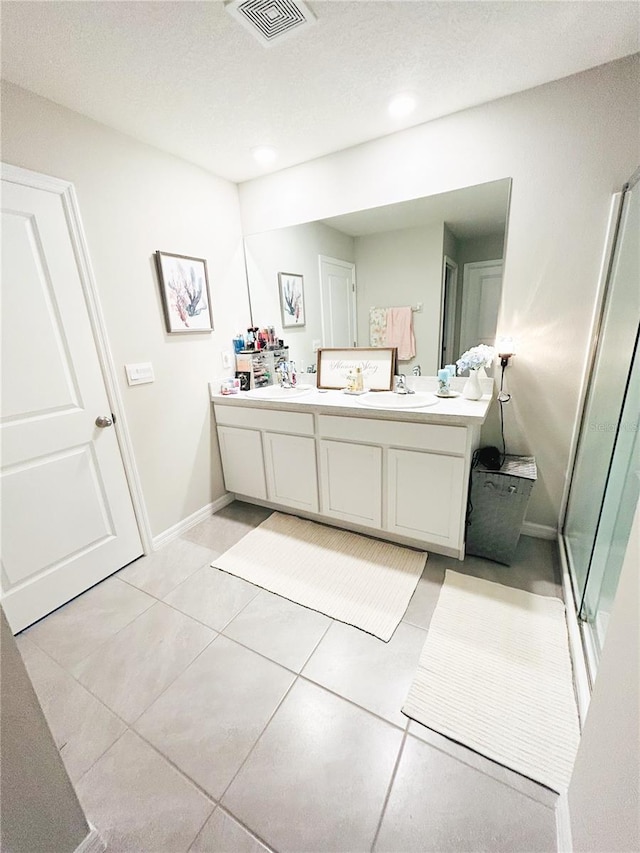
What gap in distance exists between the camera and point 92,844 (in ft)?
2.93

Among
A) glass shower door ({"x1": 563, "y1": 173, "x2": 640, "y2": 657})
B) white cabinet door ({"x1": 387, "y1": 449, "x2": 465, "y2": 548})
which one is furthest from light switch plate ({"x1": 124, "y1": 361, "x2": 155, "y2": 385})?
glass shower door ({"x1": 563, "y1": 173, "x2": 640, "y2": 657})

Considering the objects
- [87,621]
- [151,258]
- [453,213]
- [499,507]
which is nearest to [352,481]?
[499,507]

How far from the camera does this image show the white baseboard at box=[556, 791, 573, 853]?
0.86 meters

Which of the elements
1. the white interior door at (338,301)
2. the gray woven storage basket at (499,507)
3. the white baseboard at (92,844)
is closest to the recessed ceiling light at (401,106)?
the white interior door at (338,301)

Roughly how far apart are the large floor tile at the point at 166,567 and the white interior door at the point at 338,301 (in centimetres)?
170

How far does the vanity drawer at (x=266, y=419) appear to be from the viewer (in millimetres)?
2113

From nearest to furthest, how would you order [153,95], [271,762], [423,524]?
[271,762]
[153,95]
[423,524]

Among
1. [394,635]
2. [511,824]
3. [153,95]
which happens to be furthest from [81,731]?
[153,95]

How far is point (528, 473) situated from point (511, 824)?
1.34 meters

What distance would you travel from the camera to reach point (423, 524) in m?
1.91

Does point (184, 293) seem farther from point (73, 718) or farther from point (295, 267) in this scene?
point (73, 718)

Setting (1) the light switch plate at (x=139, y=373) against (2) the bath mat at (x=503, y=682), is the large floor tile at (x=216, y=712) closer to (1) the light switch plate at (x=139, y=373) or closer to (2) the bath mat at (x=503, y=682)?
(2) the bath mat at (x=503, y=682)

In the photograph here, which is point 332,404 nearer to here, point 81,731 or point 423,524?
point 423,524

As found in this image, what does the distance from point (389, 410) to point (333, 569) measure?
967 mm
